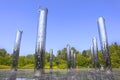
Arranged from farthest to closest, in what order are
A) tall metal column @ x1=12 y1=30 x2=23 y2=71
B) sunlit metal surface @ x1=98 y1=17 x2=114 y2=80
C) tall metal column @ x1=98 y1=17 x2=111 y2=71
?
1. tall metal column @ x1=12 y1=30 x2=23 y2=71
2. tall metal column @ x1=98 y1=17 x2=111 y2=71
3. sunlit metal surface @ x1=98 y1=17 x2=114 y2=80

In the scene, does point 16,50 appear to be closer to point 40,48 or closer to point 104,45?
point 40,48

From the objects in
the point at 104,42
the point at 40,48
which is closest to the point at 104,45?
the point at 104,42

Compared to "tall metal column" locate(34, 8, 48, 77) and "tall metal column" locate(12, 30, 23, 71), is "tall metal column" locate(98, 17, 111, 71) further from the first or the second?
"tall metal column" locate(12, 30, 23, 71)

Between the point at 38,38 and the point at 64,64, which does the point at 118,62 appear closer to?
the point at 64,64

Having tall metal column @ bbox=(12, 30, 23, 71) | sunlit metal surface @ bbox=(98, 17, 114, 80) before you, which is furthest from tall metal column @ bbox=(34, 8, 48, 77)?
tall metal column @ bbox=(12, 30, 23, 71)

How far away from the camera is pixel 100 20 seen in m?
22.9

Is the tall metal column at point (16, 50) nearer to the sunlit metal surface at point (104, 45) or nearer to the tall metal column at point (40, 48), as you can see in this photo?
the tall metal column at point (40, 48)

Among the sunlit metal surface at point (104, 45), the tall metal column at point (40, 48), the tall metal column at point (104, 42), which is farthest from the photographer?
the tall metal column at point (104, 42)

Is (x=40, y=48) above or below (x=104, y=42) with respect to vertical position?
below

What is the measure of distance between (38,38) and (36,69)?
8.89 feet

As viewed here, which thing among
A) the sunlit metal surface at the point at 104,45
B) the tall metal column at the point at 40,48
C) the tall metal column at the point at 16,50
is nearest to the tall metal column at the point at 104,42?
the sunlit metal surface at the point at 104,45

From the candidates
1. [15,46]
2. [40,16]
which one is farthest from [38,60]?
[15,46]

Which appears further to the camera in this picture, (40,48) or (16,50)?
(16,50)

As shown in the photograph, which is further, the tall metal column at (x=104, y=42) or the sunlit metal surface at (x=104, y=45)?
the tall metal column at (x=104, y=42)
